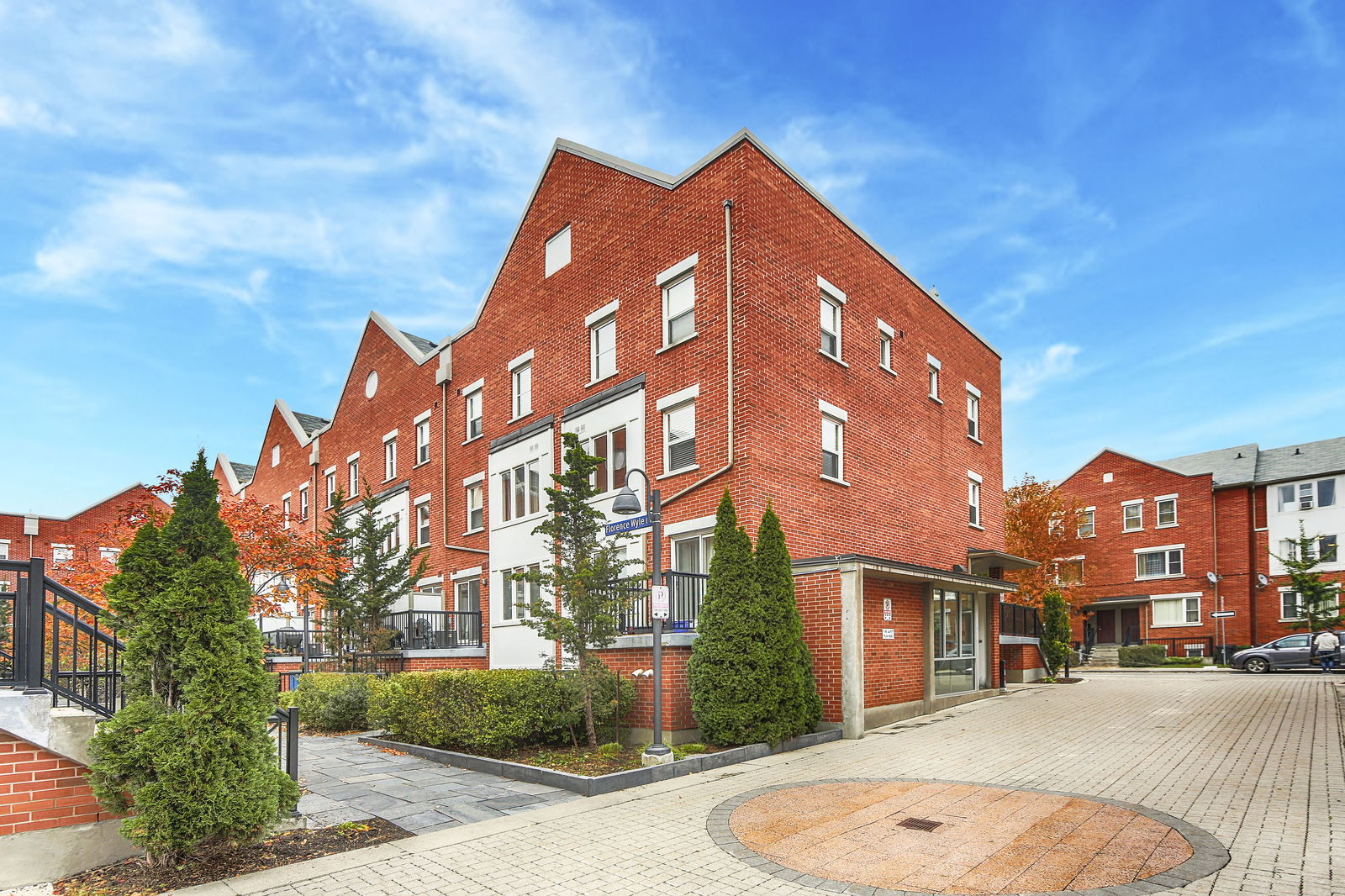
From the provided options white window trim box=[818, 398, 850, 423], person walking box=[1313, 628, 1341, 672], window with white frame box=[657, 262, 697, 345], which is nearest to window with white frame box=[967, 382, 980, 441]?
white window trim box=[818, 398, 850, 423]

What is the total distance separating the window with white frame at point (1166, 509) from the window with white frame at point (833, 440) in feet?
102

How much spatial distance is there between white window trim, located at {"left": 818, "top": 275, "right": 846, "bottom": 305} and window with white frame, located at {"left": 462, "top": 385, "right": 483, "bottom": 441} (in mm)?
11101

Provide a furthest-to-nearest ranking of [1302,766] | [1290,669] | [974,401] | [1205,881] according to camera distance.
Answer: [1290,669]
[974,401]
[1302,766]
[1205,881]

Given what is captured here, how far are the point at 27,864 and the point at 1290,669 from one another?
35.7m

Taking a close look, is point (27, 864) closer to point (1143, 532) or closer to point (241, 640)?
point (241, 640)

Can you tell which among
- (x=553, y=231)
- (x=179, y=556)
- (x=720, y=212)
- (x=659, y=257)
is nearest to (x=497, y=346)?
(x=553, y=231)

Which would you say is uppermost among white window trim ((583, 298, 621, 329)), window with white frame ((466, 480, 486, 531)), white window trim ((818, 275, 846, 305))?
white window trim ((818, 275, 846, 305))

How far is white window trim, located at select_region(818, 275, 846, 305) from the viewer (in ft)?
59.4

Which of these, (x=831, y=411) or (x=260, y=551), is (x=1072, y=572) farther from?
(x=260, y=551)

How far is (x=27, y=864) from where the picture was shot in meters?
6.92

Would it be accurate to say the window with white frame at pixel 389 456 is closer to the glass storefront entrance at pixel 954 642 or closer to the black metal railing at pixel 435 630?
the black metal railing at pixel 435 630

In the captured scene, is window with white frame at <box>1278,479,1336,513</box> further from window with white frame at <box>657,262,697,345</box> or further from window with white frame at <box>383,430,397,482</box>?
window with white frame at <box>383,430,397,482</box>

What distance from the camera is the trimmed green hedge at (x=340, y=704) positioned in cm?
1781

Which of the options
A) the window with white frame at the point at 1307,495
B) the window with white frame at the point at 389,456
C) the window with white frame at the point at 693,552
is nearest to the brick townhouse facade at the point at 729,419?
the window with white frame at the point at 693,552
